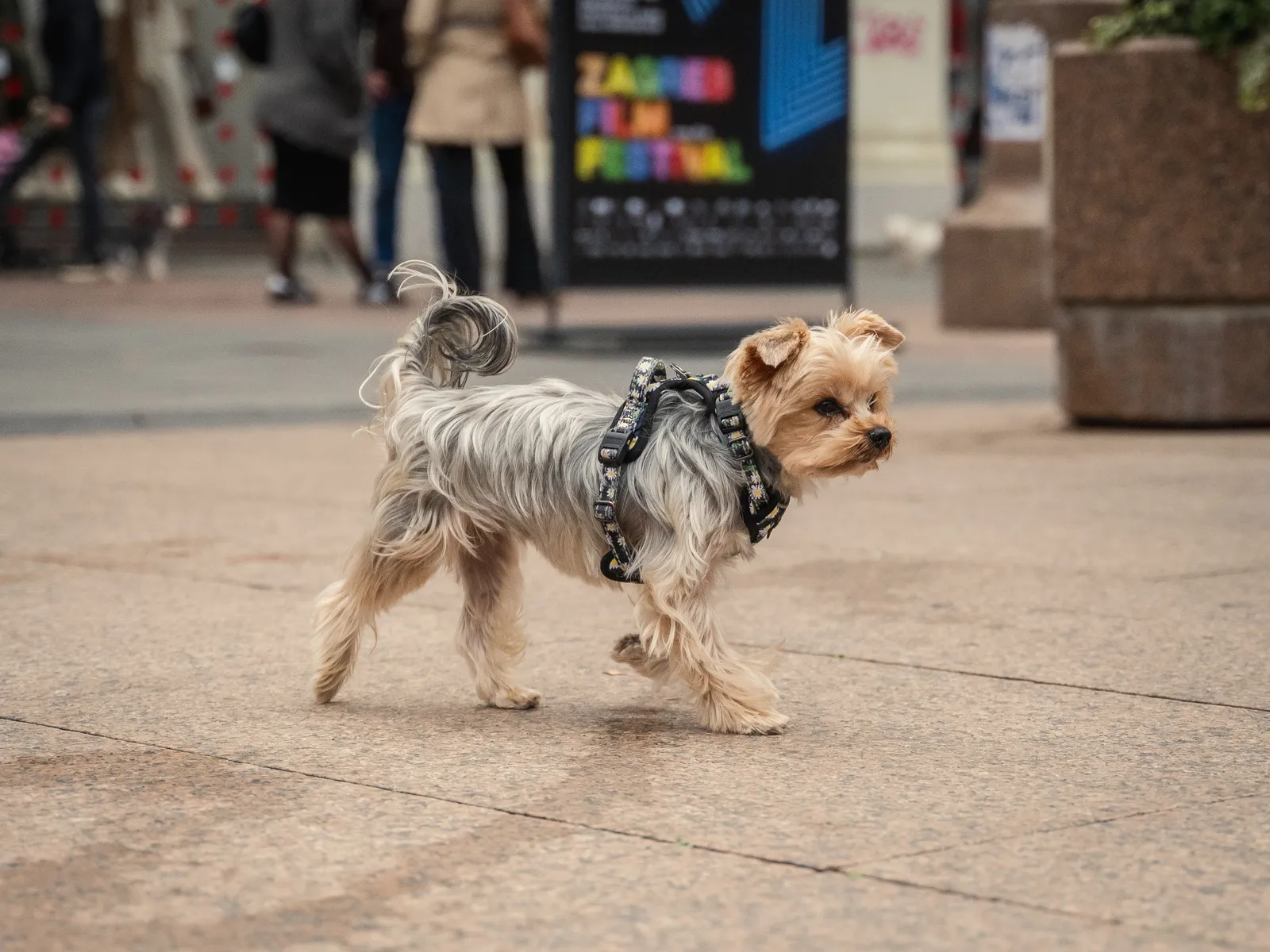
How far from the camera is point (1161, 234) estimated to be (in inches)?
375

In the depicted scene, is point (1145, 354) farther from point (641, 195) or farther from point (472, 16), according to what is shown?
point (472, 16)

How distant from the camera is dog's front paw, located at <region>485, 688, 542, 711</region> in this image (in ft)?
16.0

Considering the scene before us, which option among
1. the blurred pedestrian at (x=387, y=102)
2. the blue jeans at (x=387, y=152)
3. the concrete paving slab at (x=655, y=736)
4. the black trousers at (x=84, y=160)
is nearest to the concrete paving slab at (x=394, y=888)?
the concrete paving slab at (x=655, y=736)

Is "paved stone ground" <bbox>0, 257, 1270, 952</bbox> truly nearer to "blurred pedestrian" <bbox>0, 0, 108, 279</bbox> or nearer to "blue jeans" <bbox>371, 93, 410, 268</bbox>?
"blue jeans" <bbox>371, 93, 410, 268</bbox>

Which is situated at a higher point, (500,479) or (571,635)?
(500,479)

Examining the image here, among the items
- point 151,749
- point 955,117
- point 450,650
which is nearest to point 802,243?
point 450,650

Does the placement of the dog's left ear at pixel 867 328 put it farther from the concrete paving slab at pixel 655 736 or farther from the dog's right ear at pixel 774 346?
the concrete paving slab at pixel 655 736

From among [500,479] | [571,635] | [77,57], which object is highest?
[77,57]

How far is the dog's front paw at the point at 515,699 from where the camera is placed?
4871 mm

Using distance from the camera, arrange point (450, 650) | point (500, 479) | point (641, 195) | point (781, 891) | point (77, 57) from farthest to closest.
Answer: point (77, 57) → point (641, 195) → point (450, 650) → point (500, 479) → point (781, 891)

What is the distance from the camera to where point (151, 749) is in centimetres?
439

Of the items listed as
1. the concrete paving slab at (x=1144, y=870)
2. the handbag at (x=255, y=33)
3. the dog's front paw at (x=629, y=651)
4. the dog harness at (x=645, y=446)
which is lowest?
the concrete paving slab at (x=1144, y=870)

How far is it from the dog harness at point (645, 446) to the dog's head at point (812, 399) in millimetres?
59

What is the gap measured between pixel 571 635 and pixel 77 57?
13897 mm
